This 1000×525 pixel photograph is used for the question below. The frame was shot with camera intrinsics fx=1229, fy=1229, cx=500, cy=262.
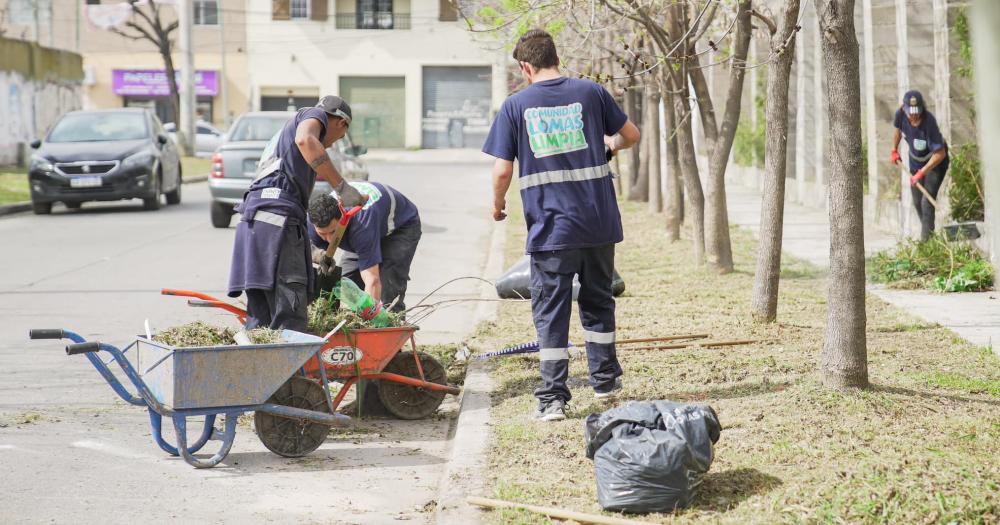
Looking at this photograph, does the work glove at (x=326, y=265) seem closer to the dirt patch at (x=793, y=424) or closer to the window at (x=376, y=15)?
the dirt patch at (x=793, y=424)

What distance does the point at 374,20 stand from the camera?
60844 mm

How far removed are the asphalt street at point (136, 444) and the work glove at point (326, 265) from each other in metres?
0.90

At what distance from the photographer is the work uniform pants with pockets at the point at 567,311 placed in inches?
246

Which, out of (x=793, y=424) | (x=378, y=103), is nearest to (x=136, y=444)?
(x=793, y=424)

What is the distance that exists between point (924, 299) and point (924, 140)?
362 cm

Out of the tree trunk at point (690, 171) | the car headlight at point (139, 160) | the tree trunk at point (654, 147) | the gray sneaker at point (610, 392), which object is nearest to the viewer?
the gray sneaker at point (610, 392)

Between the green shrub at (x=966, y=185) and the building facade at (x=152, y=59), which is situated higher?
the building facade at (x=152, y=59)

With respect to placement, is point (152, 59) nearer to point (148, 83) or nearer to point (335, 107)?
point (148, 83)

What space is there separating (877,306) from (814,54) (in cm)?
1267

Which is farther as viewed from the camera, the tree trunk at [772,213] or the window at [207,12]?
the window at [207,12]

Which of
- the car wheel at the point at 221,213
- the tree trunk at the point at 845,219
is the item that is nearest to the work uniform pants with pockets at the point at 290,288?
the tree trunk at the point at 845,219

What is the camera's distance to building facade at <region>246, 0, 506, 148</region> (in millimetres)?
59656

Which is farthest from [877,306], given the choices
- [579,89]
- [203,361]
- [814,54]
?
[814,54]

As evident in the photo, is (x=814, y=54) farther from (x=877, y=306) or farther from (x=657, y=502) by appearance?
(x=657, y=502)
